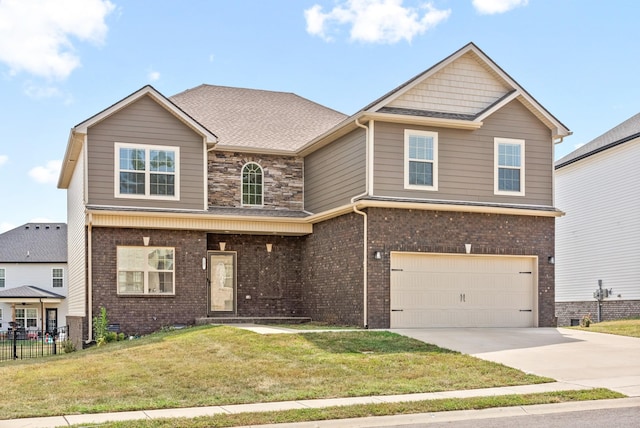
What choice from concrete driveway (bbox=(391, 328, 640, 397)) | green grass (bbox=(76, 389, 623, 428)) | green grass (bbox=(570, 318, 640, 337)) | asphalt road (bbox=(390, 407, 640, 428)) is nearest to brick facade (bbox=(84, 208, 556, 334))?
green grass (bbox=(570, 318, 640, 337))

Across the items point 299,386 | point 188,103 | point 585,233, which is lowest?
point 299,386

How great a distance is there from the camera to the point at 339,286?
73.0 ft

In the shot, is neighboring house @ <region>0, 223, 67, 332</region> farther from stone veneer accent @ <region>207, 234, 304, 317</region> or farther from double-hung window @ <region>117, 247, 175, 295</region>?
double-hung window @ <region>117, 247, 175, 295</region>

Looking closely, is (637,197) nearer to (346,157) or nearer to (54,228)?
(346,157)

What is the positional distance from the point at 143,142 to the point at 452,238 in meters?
9.68

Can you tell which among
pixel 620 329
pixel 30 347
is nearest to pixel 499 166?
pixel 620 329

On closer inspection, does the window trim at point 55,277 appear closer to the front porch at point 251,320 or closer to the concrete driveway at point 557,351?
the front porch at point 251,320

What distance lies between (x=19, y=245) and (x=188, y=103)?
28542 millimetres

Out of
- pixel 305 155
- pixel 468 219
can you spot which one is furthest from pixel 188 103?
pixel 468 219

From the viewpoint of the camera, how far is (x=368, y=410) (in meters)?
11.1

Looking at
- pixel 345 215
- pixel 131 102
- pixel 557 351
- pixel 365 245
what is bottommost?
pixel 557 351

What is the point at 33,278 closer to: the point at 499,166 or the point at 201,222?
the point at 201,222

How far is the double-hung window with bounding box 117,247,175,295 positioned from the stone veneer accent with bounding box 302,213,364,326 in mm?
4397

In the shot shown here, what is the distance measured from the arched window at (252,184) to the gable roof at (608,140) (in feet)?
47.6
